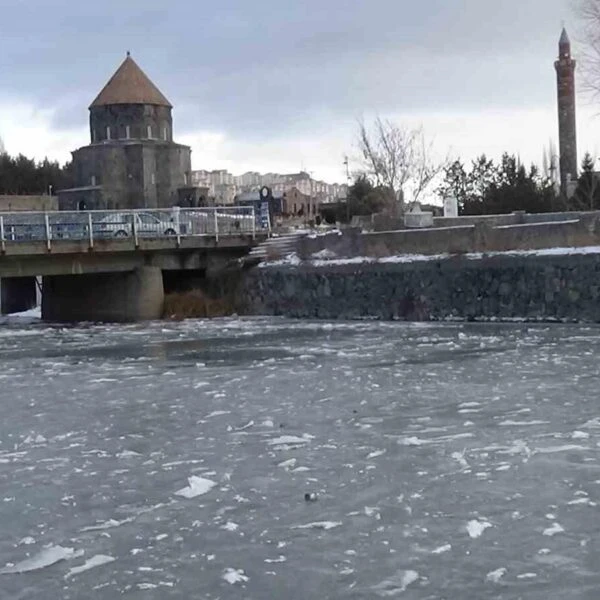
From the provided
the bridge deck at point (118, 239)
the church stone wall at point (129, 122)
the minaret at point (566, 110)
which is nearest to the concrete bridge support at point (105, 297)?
the bridge deck at point (118, 239)

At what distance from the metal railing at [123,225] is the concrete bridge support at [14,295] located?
12.0 m

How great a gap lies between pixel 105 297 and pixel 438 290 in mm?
13934

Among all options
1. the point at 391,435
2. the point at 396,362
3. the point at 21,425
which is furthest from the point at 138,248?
the point at 391,435

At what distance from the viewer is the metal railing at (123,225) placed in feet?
119

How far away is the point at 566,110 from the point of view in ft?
262

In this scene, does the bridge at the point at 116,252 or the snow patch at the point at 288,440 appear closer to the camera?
the snow patch at the point at 288,440

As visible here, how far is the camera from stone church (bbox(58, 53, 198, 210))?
93250 mm

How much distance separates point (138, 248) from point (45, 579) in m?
30.5

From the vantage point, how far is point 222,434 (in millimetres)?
13422

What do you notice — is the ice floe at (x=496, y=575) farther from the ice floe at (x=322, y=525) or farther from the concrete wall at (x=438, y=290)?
the concrete wall at (x=438, y=290)

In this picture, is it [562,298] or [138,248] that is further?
[138,248]

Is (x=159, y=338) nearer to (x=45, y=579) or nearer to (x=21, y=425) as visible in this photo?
(x=21, y=425)

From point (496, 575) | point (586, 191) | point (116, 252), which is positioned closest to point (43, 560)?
point (496, 575)

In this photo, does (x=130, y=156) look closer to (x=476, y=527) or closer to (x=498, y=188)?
(x=498, y=188)
